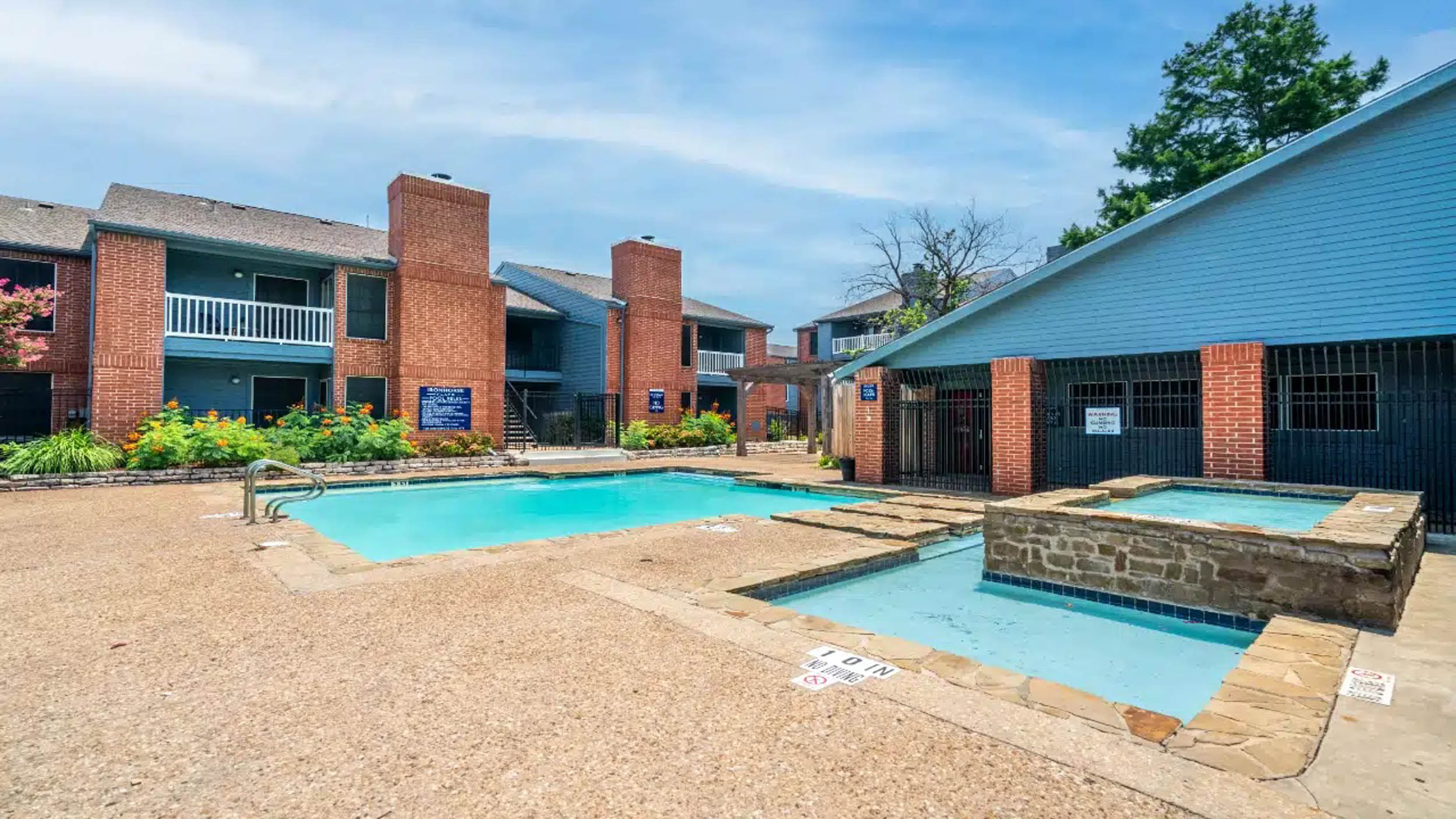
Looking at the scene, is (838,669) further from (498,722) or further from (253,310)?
(253,310)

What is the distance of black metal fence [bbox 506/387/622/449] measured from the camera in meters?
24.3

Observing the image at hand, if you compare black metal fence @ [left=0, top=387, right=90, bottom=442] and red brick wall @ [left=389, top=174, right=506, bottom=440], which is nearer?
black metal fence @ [left=0, top=387, right=90, bottom=442]

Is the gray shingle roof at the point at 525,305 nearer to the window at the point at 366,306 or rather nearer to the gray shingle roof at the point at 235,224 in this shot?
the window at the point at 366,306

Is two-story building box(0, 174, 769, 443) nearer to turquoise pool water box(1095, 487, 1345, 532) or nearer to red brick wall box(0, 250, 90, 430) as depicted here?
red brick wall box(0, 250, 90, 430)

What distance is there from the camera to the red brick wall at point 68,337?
16844 millimetres

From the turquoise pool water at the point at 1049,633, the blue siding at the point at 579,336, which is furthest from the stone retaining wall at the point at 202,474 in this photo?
the turquoise pool water at the point at 1049,633

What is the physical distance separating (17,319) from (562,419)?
14574 mm

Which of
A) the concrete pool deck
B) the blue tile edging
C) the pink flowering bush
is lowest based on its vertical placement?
the blue tile edging

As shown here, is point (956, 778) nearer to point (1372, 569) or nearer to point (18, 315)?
point (1372, 569)

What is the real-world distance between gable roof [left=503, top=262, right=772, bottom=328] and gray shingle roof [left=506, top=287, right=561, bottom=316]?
106 centimetres

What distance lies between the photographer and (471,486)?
16062mm

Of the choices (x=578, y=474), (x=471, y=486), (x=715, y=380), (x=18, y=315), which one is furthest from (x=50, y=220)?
(x=715, y=380)

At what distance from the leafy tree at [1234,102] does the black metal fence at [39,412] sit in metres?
30.2

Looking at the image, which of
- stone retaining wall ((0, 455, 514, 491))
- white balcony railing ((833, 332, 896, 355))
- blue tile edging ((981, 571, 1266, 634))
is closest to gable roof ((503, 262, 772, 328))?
white balcony railing ((833, 332, 896, 355))
